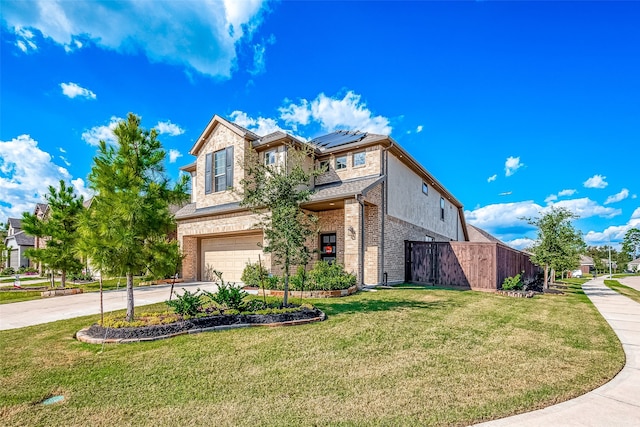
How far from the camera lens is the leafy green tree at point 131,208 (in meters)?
6.85

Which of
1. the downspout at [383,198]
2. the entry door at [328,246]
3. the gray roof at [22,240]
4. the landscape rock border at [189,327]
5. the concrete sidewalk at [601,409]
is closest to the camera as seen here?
the concrete sidewalk at [601,409]

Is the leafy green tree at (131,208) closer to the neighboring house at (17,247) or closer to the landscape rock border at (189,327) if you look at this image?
the landscape rock border at (189,327)

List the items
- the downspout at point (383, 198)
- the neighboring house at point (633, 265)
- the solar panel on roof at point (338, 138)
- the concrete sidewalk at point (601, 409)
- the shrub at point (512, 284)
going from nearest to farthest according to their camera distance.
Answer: the concrete sidewalk at point (601, 409)
the shrub at point (512, 284)
the downspout at point (383, 198)
the solar panel on roof at point (338, 138)
the neighboring house at point (633, 265)

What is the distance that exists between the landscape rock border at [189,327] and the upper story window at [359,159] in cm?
973

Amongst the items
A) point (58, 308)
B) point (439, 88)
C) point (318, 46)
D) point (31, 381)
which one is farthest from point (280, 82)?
point (31, 381)

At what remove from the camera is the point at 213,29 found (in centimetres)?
1172

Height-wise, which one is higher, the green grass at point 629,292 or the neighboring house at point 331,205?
the neighboring house at point 331,205

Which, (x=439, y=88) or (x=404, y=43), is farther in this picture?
(x=439, y=88)

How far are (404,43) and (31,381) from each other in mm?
15108

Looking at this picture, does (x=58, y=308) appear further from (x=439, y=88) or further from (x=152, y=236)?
(x=439, y=88)

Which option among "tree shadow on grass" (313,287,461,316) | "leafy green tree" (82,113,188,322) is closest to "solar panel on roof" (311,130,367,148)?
"tree shadow on grass" (313,287,461,316)

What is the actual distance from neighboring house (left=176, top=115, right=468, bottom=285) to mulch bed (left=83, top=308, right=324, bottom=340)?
19.8 feet

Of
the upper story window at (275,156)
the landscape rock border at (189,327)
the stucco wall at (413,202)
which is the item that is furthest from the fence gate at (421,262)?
the landscape rock border at (189,327)

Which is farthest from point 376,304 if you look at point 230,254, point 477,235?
point 477,235
